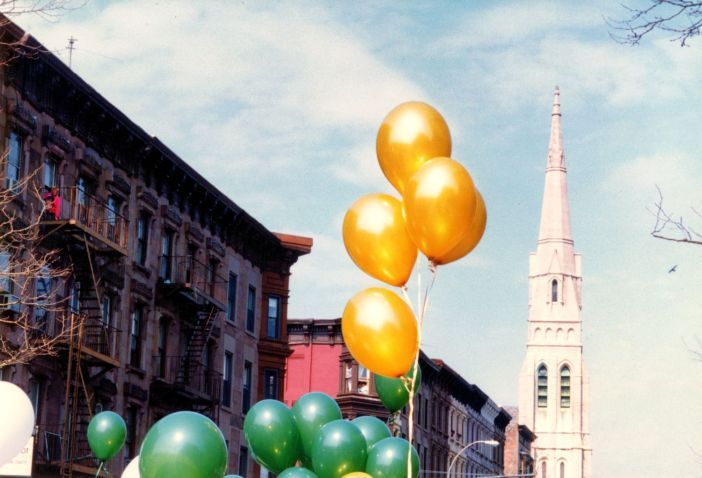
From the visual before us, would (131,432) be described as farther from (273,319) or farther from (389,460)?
(389,460)

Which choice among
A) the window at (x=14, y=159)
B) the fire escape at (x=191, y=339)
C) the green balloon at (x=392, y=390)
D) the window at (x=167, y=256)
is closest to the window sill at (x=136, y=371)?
the fire escape at (x=191, y=339)

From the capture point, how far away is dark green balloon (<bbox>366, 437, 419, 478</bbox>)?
14668mm

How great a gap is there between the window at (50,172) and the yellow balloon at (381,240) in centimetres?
2041

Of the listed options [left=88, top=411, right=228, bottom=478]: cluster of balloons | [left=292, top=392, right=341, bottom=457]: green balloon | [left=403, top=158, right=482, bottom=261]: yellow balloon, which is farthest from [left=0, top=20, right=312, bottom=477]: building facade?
[left=403, top=158, right=482, bottom=261]: yellow balloon

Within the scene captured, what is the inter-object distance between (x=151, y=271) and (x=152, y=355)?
227 cm

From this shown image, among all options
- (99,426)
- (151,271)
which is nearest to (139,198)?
(151,271)

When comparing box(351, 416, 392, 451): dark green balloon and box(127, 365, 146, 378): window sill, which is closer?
box(351, 416, 392, 451): dark green balloon

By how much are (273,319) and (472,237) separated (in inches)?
1413

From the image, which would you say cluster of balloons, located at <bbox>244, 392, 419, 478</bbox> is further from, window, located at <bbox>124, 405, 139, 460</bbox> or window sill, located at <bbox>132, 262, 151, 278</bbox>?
window sill, located at <bbox>132, 262, 151, 278</bbox>

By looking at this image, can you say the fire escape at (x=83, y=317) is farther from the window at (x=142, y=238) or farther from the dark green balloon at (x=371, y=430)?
the dark green balloon at (x=371, y=430)

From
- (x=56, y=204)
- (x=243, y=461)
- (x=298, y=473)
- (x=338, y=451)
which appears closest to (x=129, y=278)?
(x=56, y=204)

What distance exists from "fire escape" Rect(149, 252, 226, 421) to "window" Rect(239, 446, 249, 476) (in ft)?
10.8

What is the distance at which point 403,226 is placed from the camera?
1170 cm

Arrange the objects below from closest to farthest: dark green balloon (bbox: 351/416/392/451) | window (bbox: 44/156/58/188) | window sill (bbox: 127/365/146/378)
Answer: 1. dark green balloon (bbox: 351/416/392/451)
2. window (bbox: 44/156/58/188)
3. window sill (bbox: 127/365/146/378)
